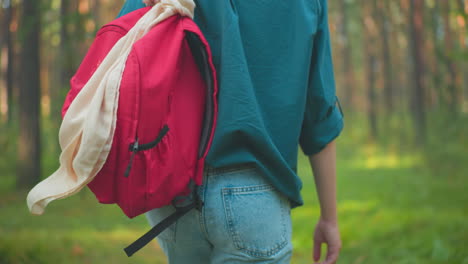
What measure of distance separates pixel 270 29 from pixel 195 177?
0.49 metres

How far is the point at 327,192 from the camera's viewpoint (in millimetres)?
1580

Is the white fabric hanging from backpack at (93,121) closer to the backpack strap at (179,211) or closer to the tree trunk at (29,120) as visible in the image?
the backpack strap at (179,211)

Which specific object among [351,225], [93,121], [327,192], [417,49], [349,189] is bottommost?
[349,189]

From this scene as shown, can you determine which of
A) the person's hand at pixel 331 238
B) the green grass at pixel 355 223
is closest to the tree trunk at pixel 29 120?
the green grass at pixel 355 223

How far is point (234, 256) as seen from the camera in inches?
51.1

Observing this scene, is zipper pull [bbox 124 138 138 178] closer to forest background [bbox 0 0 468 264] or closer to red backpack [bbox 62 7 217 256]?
red backpack [bbox 62 7 217 256]

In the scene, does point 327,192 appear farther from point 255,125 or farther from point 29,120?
point 29,120

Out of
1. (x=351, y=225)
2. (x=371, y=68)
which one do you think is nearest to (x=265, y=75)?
(x=351, y=225)

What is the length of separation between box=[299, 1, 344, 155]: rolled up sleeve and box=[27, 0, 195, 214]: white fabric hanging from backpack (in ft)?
Result: 1.44

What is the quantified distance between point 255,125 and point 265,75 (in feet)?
0.57

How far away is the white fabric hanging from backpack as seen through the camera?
1241 mm

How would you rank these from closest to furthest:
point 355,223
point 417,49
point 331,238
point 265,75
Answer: point 265,75 → point 331,238 → point 355,223 → point 417,49

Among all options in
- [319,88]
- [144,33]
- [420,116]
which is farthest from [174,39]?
[420,116]

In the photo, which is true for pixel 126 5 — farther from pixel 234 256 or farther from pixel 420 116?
pixel 420 116
